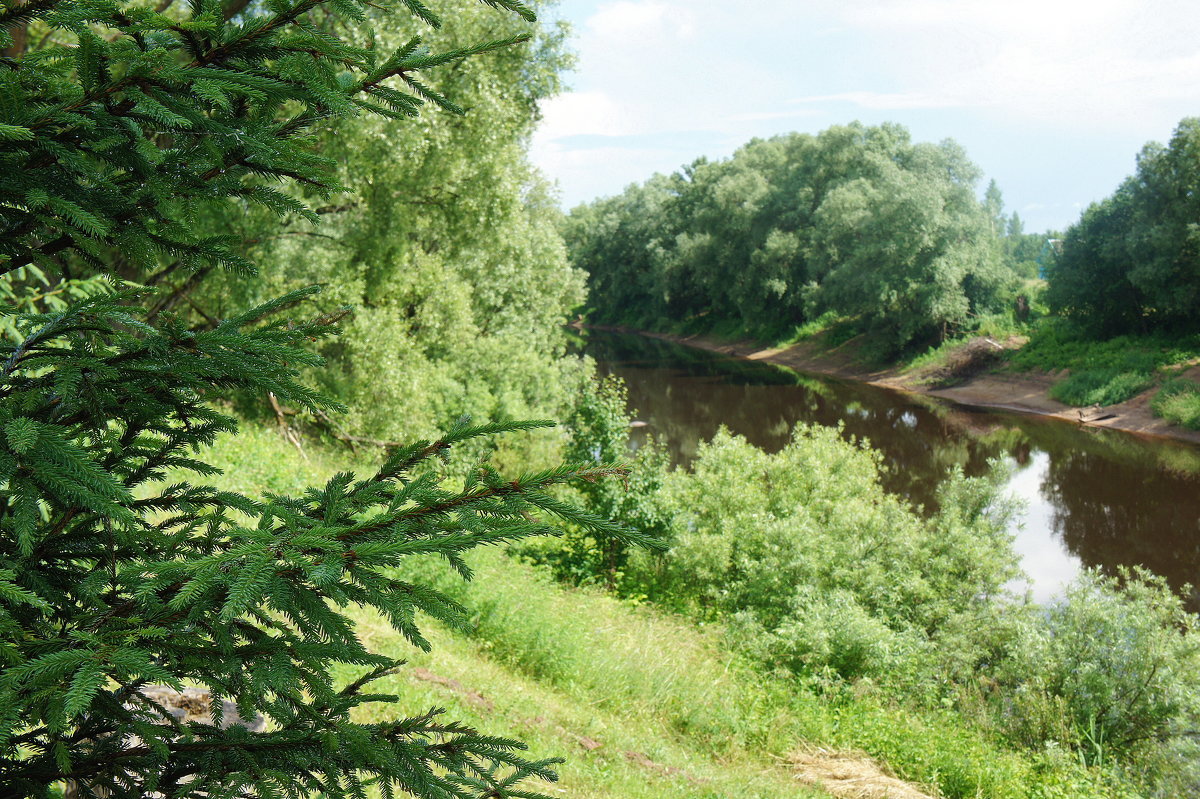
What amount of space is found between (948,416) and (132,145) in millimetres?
32179

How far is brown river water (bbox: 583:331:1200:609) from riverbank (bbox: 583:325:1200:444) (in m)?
0.75

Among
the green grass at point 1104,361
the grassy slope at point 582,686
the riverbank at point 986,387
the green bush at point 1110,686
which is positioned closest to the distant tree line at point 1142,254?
the green grass at point 1104,361

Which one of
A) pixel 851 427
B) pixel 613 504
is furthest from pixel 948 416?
pixel 613 504

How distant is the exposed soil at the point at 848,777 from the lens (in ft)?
27.0

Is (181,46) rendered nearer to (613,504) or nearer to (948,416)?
(613,504)

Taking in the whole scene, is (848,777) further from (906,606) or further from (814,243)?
(814,243)

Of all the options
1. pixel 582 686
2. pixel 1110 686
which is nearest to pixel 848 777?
pixel 582 686

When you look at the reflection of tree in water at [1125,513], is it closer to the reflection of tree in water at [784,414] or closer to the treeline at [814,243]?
the reflection of tree in water at [784,414]

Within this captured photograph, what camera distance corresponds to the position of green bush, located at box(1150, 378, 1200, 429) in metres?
26.4

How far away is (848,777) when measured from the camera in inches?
338

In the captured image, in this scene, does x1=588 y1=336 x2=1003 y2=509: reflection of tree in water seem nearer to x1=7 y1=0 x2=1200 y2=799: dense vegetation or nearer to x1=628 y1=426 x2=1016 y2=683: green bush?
x1=628 y1=426 x2=1016 y2=683: green bush

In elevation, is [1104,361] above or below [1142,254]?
below

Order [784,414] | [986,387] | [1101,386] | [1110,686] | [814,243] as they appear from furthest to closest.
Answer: [814,243] < [986,387] < [784,414] < [1101,386] < [1110,686]

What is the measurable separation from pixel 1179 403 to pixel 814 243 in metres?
20.7
